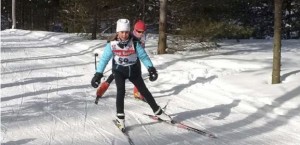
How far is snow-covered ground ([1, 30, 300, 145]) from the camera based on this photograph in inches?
266

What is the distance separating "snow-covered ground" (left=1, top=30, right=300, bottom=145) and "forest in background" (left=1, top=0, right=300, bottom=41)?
2356mm

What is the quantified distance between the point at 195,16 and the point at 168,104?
9.22 metres

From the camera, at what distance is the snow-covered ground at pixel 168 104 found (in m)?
6.76

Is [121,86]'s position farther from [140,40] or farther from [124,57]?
[140,40]

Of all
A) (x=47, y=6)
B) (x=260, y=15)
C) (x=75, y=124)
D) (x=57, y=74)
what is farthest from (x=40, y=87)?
(x=47, y=6)

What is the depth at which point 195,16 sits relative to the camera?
696 inches

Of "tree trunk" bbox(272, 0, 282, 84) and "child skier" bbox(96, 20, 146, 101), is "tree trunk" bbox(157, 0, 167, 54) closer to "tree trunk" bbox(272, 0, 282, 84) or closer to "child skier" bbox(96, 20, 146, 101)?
"tree trunk" bbox(272, 0, 282, 84)

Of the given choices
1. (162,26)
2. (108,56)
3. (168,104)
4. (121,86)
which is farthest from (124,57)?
(162,26)

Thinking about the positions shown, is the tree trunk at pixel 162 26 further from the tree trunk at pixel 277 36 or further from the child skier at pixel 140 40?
the child skier at pixel 140 40

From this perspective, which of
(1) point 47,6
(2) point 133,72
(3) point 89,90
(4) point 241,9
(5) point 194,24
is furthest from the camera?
(1) point 47,6

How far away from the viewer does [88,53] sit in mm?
17469

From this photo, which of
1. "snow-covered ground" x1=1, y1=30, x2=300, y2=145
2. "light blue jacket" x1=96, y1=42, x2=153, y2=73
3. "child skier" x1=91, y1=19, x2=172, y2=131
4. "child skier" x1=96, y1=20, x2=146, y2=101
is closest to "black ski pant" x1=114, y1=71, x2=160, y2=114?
"child skier" x1=91, y1=19, x2=172, y2=131

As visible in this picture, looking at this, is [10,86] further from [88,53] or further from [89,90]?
[88,53]

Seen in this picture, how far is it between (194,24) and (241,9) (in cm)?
1216
